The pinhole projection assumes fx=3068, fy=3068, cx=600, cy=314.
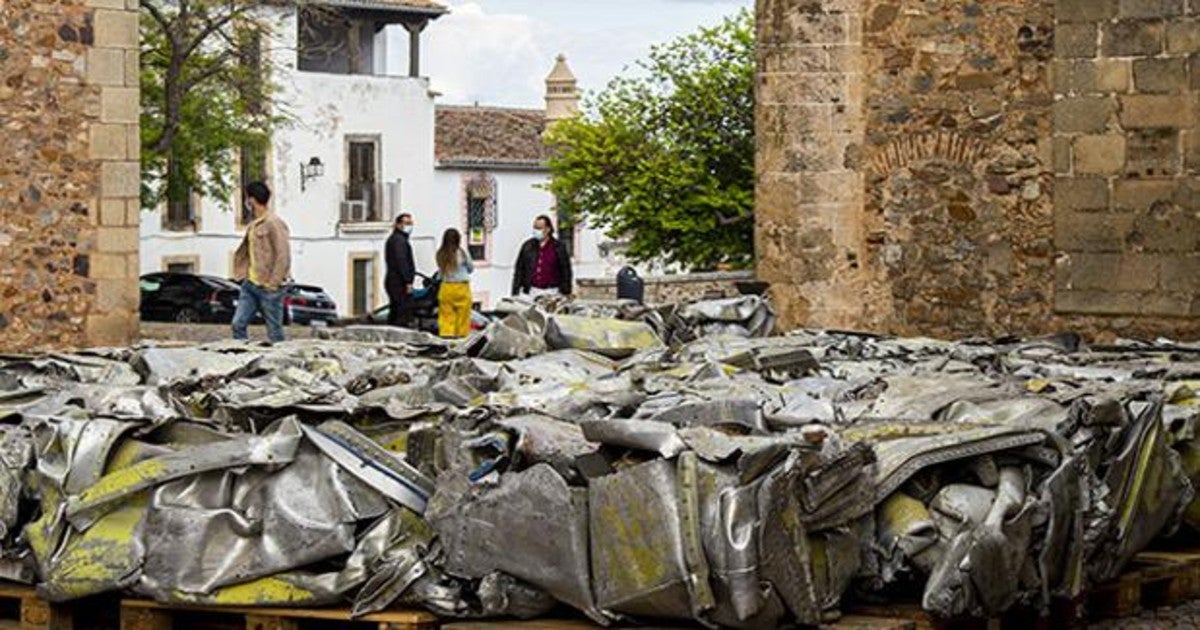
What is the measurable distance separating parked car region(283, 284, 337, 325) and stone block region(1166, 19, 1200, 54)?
32.3 m

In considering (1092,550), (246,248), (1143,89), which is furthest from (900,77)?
(1092,550)

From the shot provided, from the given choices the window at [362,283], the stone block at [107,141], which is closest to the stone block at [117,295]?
the stone block at [107,141]

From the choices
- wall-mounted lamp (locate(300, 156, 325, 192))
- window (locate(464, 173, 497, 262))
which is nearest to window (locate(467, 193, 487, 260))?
window (locate(464, 173, 497, 262))

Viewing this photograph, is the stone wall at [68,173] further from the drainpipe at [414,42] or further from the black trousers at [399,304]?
the drainpipe at [414,42]

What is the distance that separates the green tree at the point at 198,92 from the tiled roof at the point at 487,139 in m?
11.2

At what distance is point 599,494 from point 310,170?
51183mm

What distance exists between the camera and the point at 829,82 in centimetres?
1902

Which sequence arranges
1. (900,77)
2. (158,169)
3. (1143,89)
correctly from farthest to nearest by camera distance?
(158,169)
(900,77)
(1143,89)

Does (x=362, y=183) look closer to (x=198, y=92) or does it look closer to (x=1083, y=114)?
(x=198, y=92)

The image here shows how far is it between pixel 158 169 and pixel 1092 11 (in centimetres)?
3124

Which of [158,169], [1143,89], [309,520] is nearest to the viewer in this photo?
[309,520]

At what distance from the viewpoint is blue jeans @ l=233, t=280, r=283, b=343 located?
64.0 ft

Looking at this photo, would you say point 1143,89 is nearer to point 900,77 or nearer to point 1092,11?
point 1092,11

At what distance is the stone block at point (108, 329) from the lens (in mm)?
21203
